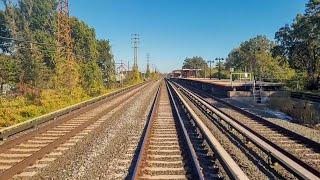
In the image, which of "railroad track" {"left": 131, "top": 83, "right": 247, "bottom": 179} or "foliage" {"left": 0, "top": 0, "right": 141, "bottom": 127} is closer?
"railroad track" {"left": 131, "top": 83, "right": 247, "bottom": 179}

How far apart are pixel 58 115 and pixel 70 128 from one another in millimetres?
4584

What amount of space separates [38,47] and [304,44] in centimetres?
5188

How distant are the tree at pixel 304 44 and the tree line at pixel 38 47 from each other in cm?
2350

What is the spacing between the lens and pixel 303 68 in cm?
4503

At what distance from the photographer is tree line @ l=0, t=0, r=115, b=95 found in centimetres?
5702

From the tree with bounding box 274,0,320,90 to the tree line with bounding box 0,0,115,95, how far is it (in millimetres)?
23501

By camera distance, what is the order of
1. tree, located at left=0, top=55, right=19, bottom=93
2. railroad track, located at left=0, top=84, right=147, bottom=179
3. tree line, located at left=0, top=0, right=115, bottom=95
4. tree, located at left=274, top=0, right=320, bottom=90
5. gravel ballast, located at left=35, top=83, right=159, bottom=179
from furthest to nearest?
tree line, located at left=0, top=0, right=115, bottom=95 → tree, located at left=0, top=55, right=19, bottom=93 → tree, located at left=274, top=0, right=320, bottom=90 → railroad track, located at left=0, top=84, right=147, bottom=179 → gravel ballast, located at left=35, top=83, right=159, bottom=179

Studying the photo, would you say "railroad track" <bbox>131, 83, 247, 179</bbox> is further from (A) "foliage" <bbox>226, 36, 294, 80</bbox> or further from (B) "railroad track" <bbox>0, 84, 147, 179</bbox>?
(A) "foliage" <bbox>226, 36, 294, 80</bbox>

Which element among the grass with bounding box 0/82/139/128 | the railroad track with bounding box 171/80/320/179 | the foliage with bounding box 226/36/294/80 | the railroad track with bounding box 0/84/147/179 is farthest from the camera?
the foliage with bounding box 226/36/294/80

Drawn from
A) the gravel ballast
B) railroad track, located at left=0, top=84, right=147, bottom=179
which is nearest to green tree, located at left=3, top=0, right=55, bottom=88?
railroad track, located at left=0, top=84, right=147, bottom=179

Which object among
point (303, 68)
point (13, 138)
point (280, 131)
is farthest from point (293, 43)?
point (13, 138)

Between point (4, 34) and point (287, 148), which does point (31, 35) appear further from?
point (287, 148)

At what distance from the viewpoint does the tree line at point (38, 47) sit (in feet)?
187

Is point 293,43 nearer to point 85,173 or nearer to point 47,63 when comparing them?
point 85,173
